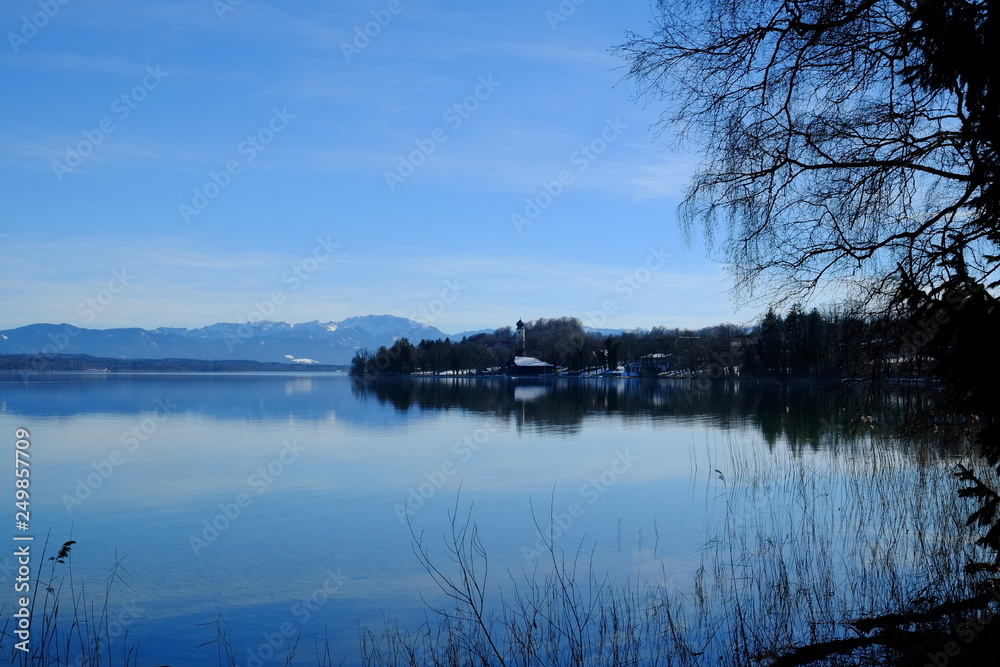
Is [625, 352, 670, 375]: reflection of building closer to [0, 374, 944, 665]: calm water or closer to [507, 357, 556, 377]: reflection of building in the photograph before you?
[507, 357, 556, 377]: reflection of building

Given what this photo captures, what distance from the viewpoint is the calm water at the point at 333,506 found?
8.80 meters

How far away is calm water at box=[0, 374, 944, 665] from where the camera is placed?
880 centimetres

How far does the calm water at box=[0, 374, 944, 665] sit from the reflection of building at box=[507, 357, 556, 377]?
11104 centimetres

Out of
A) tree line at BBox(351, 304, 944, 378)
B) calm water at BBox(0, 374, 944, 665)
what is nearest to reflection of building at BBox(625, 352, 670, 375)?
tree line at BBox(351, 304, 944, 378)

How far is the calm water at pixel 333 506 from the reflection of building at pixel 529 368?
364ft

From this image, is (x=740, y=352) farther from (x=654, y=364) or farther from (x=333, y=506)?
(x=333, y=506)

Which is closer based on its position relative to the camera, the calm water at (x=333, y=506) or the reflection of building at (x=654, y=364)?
the calm water at (x=333, y=506)

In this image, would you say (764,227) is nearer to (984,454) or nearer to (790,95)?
(790,95)

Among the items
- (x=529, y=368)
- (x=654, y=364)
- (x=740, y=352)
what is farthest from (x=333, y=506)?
(x=529, y=368)

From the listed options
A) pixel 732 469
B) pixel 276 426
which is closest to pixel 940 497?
pixel 732 469

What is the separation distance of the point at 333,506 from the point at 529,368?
128590 millimetres

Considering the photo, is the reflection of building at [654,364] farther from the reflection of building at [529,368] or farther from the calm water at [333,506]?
the calm water at [333,506]

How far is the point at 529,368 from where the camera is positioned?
14288 cm

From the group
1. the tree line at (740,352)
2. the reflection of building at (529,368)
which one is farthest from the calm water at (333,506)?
the reflection of building at (529,368)
